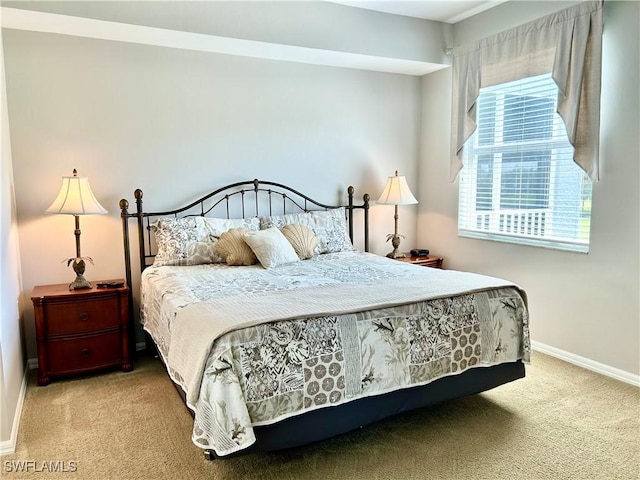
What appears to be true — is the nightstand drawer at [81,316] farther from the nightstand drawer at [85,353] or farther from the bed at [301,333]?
the bed at [301,333]

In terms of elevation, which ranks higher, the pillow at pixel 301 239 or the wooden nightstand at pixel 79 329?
the pillow at pixel 301 239

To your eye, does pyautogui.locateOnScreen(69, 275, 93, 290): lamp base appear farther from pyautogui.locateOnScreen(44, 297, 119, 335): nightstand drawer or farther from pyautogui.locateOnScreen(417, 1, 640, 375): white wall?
pyautogui.locateOnScreen(417, 1, 640, 375): white wall

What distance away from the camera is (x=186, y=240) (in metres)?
3.41

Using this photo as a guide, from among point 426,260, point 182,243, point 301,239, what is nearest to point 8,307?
point 182,243

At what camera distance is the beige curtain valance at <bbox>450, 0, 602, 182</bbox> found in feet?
10.1

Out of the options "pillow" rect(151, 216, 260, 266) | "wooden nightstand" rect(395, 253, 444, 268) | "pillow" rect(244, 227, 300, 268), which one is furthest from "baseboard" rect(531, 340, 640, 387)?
"pillow" rect(151, 216, 260, 266)

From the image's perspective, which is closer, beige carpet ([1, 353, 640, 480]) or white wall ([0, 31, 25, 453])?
beige carpet ([1, 353, 640, 480])

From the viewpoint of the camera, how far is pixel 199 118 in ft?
12.3

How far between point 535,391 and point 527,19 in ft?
8.94

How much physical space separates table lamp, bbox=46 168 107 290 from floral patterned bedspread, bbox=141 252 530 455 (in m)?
0.51

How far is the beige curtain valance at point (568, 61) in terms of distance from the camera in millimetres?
3074

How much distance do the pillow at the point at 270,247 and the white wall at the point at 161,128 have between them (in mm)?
729

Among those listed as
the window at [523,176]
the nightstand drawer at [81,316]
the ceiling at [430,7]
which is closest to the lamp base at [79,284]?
the nightstand drawer at [81,316]

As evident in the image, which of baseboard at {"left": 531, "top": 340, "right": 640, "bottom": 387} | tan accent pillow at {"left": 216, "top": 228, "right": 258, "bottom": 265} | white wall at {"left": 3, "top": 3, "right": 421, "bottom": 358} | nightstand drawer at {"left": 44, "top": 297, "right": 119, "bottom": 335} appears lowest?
baseboard at {"left": 531, "top": 340, "right": 640, "bottom": 387}
